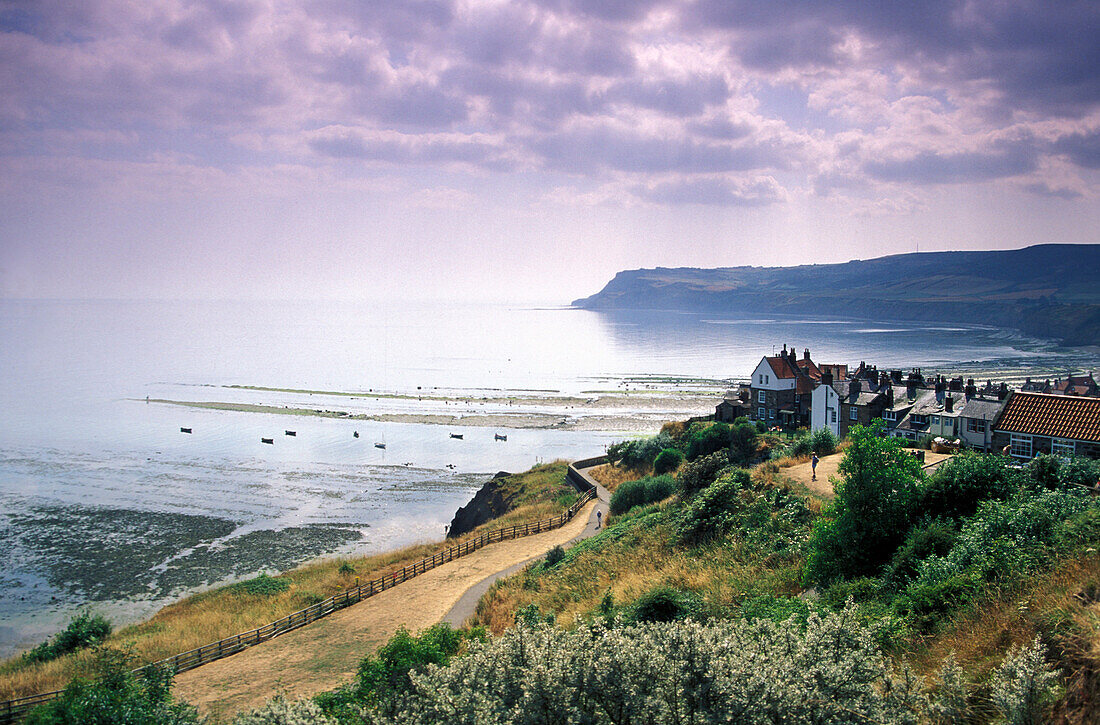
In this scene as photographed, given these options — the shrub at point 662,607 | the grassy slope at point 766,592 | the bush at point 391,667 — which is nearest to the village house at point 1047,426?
the grassy slope at point 766,592

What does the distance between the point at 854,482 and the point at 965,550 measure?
281 centimetres

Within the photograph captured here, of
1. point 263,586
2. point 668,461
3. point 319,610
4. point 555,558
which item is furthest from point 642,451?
point 319,610

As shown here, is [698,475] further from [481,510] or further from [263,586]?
[481,510]

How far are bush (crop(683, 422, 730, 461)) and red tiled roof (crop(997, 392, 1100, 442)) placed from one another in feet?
48.7

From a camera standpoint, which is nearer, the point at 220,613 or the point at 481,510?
the point at 220,613

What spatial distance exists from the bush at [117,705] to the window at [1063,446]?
98.9 ft

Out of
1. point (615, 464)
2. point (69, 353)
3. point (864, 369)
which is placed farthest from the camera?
point (69, 353)

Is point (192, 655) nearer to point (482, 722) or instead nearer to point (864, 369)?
point (482, 722)

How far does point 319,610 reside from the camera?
85.9ft

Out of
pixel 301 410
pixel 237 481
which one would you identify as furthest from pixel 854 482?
pixel 301 410

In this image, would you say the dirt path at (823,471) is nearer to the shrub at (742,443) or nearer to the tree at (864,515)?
the shrub at (742,443)

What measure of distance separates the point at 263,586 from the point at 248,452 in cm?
3954

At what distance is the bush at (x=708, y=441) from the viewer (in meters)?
41.0

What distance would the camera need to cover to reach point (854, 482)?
623 inches
